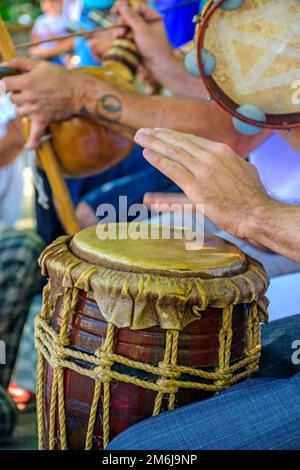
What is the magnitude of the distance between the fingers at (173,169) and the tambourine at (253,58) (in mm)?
404

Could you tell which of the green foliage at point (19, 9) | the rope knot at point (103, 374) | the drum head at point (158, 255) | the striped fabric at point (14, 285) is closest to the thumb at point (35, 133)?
the striped fabric at point (14, 285)

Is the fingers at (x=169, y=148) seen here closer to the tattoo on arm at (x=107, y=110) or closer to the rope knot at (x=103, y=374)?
the rope knot at (x=103, y=374)

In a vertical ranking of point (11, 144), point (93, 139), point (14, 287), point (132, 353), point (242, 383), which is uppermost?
point (132, 353)

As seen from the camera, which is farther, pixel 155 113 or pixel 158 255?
pixel 155 113

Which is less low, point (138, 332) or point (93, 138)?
point (138, 332)

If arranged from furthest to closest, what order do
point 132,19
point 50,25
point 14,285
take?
point 50,25
point 132,19
point 14,285

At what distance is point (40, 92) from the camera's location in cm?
184

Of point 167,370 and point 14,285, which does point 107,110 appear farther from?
point 167,370

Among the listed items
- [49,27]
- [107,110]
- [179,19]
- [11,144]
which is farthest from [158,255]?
[49,27]

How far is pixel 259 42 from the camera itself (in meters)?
1.47

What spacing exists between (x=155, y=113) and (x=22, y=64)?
39cm

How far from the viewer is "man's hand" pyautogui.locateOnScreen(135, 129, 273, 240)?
1.13 meters

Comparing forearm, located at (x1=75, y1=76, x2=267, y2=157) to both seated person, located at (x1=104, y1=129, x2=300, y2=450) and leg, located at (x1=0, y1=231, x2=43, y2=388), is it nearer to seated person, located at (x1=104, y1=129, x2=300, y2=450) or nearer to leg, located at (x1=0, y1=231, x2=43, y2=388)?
leg, located at (x1=0, y1=231, x2=43, y2=388)

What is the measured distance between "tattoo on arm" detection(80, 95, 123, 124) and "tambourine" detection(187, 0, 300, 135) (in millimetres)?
424
